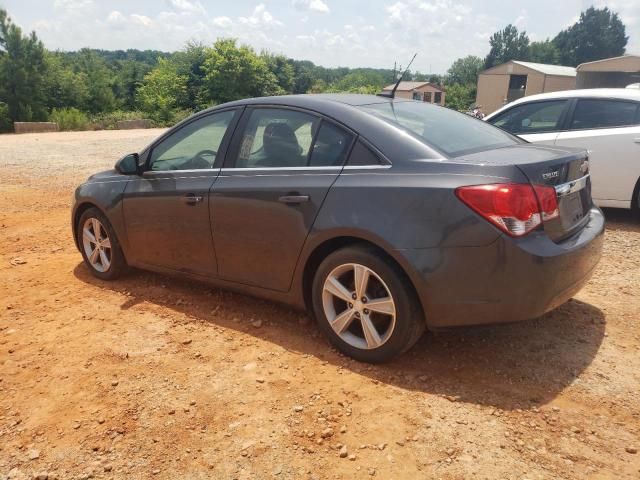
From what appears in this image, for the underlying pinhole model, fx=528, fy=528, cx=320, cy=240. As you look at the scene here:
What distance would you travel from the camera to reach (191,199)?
3934mm

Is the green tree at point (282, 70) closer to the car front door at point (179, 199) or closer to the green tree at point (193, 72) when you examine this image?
the green tree at point (193, 72)

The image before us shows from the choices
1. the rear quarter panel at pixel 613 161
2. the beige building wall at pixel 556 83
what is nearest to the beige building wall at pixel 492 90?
the beige building wall at pixel 556 83

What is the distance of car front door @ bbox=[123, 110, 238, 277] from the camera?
392cm

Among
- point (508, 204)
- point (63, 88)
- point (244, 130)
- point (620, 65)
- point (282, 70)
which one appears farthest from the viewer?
point (282, 70)

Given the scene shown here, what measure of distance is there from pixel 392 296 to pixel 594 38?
447 ft

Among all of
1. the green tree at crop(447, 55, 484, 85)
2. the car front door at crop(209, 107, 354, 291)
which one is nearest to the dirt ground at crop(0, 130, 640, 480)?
the car front door at crop(209, 107, 354, 291)

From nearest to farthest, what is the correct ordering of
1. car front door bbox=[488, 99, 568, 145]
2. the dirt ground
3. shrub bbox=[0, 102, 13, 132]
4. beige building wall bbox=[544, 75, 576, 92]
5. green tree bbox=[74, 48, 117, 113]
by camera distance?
the dirt ground → car front door bbox=[488, 99, 568, 145] → shrub bbox=[0, 102, 13, 132] → green tree bbox=[74, 48, 117, 113] → beige building wall bbox=[544, 75, 576, 92]

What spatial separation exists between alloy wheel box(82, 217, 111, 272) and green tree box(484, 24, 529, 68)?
12990 cm

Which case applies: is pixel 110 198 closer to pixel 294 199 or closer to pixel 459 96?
pixel 294 199

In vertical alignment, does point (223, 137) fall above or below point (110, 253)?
above

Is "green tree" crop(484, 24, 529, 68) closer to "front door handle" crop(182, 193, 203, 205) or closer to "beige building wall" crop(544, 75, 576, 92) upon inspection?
"beige building wall" crop(544, 75, 576, 92)

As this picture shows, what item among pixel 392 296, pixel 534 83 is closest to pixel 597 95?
pixel 392 296

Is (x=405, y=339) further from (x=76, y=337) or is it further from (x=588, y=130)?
(x=588, y=130)

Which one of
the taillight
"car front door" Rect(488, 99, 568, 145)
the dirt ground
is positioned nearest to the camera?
the dirt ground
